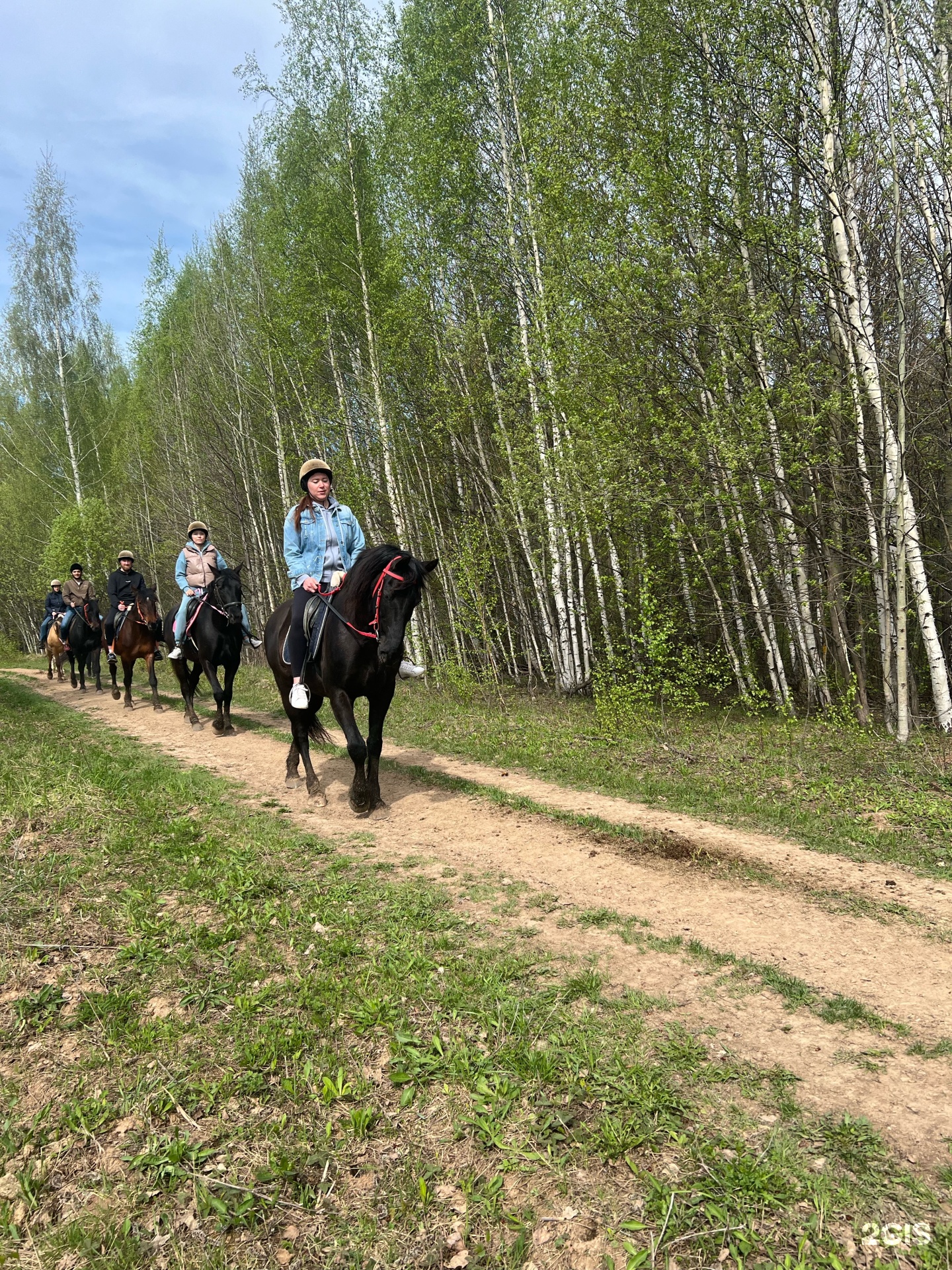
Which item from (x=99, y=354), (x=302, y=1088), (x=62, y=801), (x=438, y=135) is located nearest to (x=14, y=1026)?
(x=302, y=1088)

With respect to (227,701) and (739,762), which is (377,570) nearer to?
(739,762)

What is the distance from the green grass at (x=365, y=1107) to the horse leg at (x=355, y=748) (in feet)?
6.93

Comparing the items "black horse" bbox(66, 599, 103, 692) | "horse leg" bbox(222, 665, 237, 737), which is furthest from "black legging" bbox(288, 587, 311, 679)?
"black horse" bbox(66, 599, 103, 692)

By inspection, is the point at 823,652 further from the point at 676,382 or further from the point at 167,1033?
the point at 167,1033

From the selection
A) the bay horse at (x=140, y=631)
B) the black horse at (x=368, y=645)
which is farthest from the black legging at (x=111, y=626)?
the black horse at (x=368, y=645)

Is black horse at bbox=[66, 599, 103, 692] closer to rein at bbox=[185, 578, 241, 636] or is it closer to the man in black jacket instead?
the man in black jacket

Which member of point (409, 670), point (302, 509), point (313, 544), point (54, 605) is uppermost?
point (302, 509)

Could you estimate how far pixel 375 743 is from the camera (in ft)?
22.6

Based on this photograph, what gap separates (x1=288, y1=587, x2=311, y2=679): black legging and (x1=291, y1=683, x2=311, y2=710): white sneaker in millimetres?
345

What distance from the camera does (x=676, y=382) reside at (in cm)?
1045

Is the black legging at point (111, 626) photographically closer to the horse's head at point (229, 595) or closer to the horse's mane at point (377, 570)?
the horse's head at point (229, 595)

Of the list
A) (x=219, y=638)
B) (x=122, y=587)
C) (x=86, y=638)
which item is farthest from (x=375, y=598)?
(x=86, y=638)

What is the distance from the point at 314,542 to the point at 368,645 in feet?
4.70

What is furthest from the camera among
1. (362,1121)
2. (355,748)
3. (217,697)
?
(217,697)
